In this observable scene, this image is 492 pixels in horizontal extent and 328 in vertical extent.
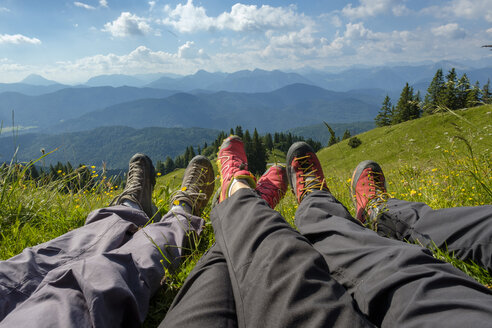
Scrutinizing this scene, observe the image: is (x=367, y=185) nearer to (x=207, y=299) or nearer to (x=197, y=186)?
(x=197, y=186)

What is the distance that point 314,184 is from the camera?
3023mm

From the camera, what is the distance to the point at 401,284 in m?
1.17

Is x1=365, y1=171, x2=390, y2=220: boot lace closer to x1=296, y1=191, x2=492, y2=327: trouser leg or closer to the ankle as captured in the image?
x1=296, y1=191, x2=492, y2=327: trouser leg

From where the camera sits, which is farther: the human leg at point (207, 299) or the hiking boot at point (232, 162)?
the hiking boot at point (232, 162)

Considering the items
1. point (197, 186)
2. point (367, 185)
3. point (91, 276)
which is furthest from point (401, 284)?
point (197, 186)

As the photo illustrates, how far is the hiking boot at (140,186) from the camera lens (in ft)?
10.3

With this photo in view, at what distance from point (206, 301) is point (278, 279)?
358mm

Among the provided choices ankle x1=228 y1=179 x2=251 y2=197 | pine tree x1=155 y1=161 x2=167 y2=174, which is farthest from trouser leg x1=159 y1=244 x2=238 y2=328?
pine tree x1=155 y1=161 x2=167 y2=174

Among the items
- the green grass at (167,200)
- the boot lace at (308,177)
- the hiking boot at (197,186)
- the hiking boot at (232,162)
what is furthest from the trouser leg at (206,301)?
the boot lace at (308,177)

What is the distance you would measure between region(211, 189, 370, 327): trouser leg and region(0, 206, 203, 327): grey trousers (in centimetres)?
51

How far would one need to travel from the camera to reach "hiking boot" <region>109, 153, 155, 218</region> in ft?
10.3

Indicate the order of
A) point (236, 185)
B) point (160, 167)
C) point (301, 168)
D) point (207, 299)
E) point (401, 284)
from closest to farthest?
point (401, 284), point (207, 299), point (236, 185), point (301, 168), point (160, 167)

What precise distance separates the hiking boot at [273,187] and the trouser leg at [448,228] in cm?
139

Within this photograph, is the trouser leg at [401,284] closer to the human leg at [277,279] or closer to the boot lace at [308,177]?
the human leg at [277,279]
